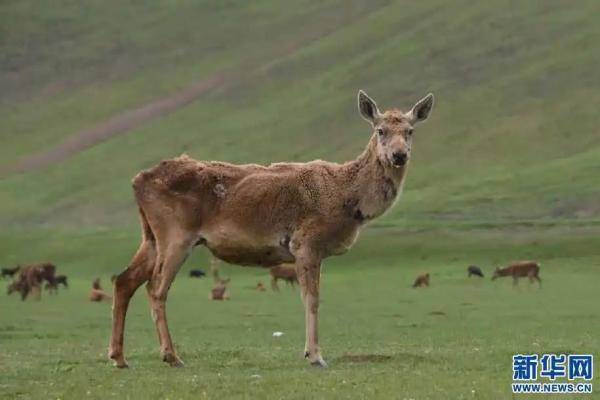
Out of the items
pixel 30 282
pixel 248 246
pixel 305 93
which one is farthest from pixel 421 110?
pixel 305 93

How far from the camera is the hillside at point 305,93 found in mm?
97625

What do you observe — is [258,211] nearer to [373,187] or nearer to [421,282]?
[373,187]

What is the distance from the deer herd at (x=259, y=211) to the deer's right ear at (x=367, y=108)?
1cm

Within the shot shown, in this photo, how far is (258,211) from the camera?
18.0 metres

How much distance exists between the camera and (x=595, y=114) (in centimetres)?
10550

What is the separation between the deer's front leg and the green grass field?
519 mm

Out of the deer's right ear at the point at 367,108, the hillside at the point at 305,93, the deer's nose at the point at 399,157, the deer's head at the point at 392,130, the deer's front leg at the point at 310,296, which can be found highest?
the hillside at the point at 305,93

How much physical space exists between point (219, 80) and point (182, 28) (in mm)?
17846

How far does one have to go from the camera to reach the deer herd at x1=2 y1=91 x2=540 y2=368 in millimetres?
17672

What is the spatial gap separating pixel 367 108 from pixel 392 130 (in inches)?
23.3

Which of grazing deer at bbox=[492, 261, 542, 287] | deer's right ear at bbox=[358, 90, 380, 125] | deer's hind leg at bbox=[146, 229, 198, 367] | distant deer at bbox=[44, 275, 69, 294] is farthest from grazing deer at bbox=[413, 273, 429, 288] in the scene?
deer's hind leg at bbox=[146, 229, 198, 367]

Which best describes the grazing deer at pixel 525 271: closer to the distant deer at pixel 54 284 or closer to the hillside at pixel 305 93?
the distant deer at pixel 54 284

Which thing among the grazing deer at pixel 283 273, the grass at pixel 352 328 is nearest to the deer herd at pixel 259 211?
the grass at pixel 352 328

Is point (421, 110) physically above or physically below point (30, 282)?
below
